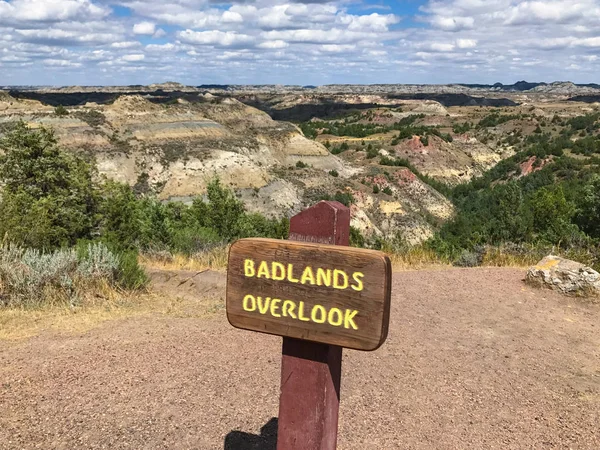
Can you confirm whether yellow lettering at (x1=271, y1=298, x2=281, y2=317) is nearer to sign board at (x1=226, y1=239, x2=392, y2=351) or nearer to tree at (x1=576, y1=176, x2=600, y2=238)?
sign board at (x1=226, y1=239, x2=392, y2=351)

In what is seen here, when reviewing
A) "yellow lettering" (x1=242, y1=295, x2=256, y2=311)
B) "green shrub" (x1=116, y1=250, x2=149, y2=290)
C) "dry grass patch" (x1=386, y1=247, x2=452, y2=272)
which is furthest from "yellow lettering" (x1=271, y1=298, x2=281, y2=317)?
"dry grass patch" (x1=386, y1=247, x2=452, y2=272)

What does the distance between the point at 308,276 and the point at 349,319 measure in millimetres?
291

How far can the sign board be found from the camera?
8.00 ft

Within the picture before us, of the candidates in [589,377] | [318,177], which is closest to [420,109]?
[318,177]

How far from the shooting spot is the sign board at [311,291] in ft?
8.00

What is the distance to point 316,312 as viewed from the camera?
8.36ft

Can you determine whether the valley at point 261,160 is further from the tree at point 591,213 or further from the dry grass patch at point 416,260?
the dry grass patch at point 416,260

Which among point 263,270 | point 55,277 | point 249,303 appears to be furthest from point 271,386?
point 55,277

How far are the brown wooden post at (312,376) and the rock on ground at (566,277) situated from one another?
25.9 ft

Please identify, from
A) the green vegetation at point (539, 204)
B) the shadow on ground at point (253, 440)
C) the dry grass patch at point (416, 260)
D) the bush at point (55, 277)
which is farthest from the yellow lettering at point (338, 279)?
the green vegetation at point (539, 204)

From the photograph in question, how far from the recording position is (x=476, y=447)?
15.6 feet

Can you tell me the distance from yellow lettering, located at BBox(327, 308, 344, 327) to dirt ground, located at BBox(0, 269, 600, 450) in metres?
2.66

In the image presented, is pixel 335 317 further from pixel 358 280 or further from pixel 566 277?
pixel 566 277

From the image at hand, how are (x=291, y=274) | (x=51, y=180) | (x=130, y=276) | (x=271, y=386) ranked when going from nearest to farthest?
(x=291, y=274) < (x=271, y=386) < (x=130, y=276) < (x=51, y=180)
